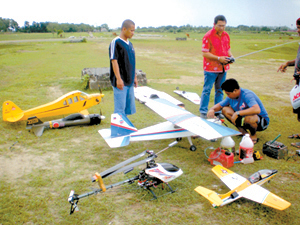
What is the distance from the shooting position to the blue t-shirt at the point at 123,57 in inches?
177

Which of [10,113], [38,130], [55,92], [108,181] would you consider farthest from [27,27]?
[108,181]

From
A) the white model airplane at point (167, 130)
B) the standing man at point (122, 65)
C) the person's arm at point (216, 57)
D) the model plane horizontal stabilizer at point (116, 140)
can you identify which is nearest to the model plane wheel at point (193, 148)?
the white model airplane at point (167, 130)

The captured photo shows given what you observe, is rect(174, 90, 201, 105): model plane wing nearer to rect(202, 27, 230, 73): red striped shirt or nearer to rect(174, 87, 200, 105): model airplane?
rect(174, 87, 200, 105): model airplane

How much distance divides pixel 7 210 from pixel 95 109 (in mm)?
4658

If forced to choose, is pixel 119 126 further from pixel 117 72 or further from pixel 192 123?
pixel 192 123

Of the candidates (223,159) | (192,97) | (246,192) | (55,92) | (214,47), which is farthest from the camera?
(55,92)

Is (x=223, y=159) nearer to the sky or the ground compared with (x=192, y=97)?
nearer to the ground

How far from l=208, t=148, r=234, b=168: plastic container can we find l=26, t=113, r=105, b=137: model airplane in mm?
3378

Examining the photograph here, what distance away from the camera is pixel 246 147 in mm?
4141

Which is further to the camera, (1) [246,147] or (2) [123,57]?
(2) [123,57]

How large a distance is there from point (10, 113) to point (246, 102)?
241 inches

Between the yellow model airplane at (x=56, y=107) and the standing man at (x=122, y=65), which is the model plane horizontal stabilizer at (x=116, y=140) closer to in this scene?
the standing man at (x=122, y=65)

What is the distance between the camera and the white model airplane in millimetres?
4062

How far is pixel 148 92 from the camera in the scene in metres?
8.81
